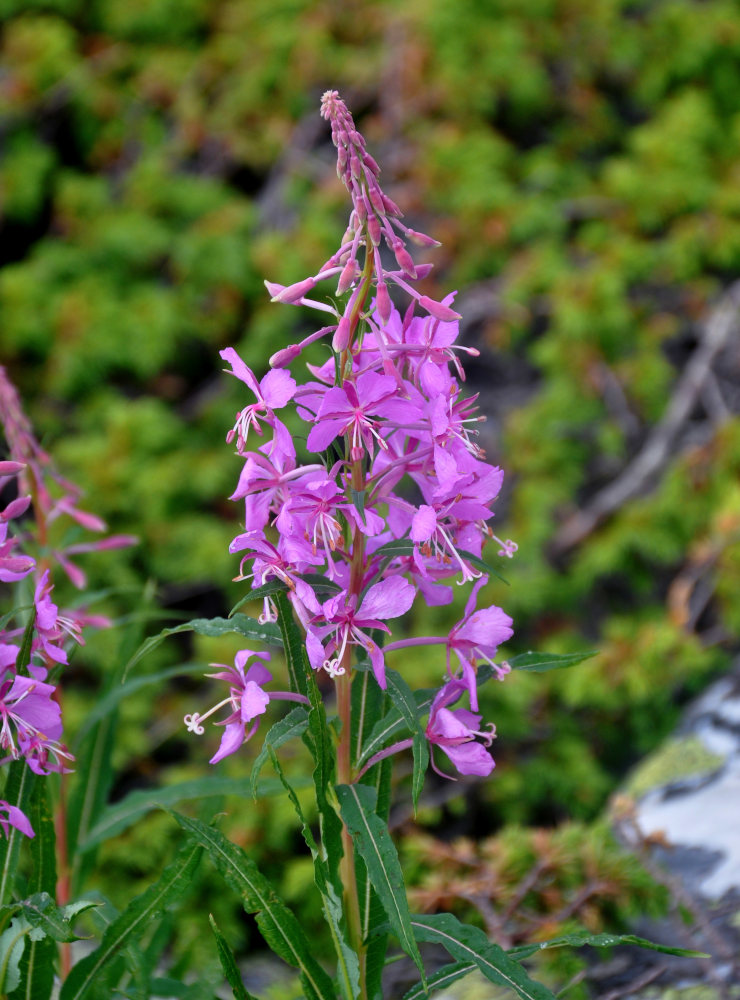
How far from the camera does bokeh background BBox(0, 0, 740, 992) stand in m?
2.95

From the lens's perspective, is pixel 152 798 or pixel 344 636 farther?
pixel 152 798

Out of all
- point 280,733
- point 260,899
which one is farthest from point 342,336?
point 260,899

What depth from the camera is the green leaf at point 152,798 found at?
A: 1633 millimetres

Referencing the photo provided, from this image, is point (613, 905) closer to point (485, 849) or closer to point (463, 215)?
point (485, 849)

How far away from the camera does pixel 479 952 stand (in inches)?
47.8

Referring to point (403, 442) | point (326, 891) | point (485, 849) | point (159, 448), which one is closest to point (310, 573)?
point (403, 442)

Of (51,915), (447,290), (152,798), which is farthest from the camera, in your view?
(447,290)

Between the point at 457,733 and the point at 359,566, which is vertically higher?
the point at 359,566

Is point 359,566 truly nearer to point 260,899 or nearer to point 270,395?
point 270,395

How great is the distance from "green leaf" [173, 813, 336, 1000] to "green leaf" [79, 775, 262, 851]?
1.16 feet

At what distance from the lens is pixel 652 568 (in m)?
3.26

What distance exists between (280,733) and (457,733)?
204 mm

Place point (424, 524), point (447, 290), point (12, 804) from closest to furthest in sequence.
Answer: point (424, 524), point (12, 804), point (447, 290)

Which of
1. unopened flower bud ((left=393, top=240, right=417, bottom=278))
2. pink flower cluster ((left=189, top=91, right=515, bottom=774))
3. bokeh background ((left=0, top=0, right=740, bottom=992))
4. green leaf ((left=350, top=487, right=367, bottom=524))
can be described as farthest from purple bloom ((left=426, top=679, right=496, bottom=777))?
bokeh background ((left=0, top=0, right=740, bottom=992))
